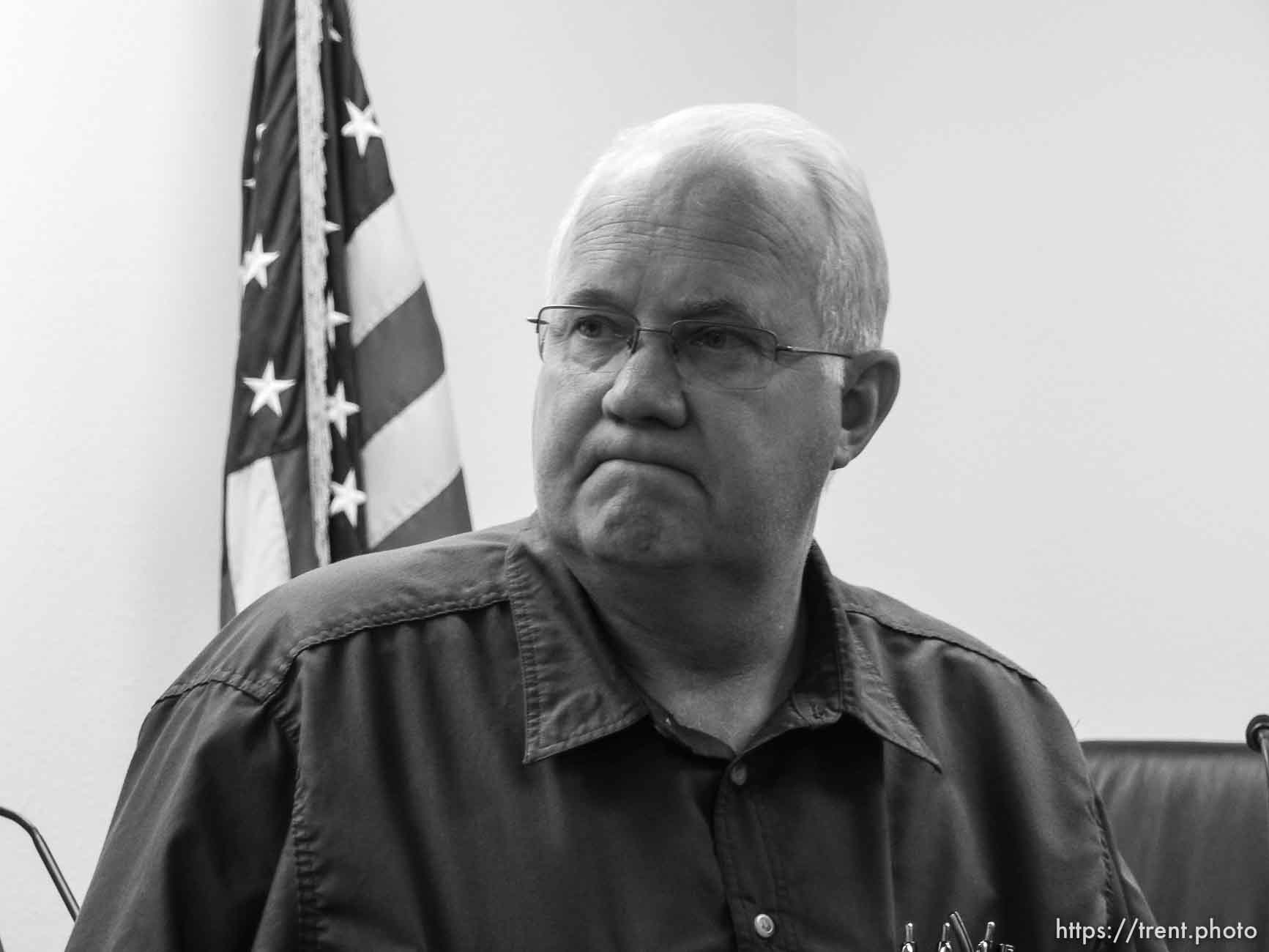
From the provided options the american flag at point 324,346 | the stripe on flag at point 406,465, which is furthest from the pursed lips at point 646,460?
the stripe on flag at point 406,465

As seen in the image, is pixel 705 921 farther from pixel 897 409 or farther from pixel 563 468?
pixel 897 409

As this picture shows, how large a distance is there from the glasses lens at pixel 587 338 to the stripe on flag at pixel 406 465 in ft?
4.94

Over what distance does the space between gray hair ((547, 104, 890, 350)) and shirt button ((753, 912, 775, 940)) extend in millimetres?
543

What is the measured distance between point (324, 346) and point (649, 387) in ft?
5.21

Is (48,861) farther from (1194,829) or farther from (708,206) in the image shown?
(1194,829)

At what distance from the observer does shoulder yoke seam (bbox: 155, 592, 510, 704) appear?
1.23 meters

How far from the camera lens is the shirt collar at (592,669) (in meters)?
1.29

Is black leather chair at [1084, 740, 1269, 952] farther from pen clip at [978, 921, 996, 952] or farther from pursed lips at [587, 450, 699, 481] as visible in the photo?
pursed lips at [587, 450, 699, 481]

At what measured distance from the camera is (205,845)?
3.82ft

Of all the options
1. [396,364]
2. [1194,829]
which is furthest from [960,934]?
[396,364]

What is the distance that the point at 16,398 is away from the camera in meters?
2.66

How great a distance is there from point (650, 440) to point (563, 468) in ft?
0.29

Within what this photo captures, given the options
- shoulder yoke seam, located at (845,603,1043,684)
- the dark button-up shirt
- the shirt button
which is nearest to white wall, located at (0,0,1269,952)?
the dark button-up shirt

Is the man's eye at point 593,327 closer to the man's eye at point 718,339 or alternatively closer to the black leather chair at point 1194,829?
the man's eye at point 718,339
